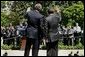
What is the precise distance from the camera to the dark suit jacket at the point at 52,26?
1408cm

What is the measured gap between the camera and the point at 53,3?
23047mm

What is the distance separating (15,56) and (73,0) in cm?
721

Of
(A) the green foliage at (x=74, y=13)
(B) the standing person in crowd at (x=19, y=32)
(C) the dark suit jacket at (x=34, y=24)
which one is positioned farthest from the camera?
(A) the green foliage at (x=74, y=13)

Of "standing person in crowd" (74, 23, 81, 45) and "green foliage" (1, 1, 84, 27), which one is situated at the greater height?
"green foliage" (1, 1, 84, 27)

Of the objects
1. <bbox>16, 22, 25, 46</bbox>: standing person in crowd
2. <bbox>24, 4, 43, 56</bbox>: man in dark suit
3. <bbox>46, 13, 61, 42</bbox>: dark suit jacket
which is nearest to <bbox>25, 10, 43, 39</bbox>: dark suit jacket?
<bbox>24, 4, 43, 56</bbox>: man in dark suit

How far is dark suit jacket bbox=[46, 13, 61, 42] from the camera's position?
46.2ft

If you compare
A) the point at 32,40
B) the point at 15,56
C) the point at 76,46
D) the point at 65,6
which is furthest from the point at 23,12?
the point at 32,40

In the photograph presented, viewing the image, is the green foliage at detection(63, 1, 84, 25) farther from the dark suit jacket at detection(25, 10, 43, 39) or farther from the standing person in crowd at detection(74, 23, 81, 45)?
the dark suit jacket at detection(25, 10, 43, 39)

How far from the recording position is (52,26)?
46.3 feet

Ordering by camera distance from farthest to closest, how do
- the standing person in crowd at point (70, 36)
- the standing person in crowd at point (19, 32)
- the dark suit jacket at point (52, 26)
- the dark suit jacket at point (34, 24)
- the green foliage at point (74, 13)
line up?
the green foliage at point (74, 13), the standing person in crowd at point (19, 32), the standing person in crowd at point (70, 36), the dark suit jacket at point (34, 24), the dark suit jacket at point (52, 26)

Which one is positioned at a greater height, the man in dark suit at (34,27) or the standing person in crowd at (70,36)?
the man in dark suit at (34,27)

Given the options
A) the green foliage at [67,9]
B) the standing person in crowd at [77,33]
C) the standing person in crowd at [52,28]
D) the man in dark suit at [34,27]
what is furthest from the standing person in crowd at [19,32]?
the standing person in crowd at [52,28]

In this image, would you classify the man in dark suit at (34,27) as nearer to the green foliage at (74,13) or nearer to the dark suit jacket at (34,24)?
the dark suit jacket at (34,24)

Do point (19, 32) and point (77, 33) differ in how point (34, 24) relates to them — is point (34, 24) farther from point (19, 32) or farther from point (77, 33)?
point (19, 32)
